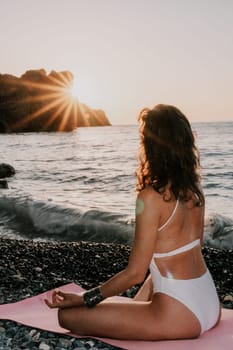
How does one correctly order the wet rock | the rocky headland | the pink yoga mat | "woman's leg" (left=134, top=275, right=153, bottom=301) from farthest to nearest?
the rocky headland → the wet rock → "woman's leg" (left=134, top=275, right=153, bottom=301) → the pink yoga mat

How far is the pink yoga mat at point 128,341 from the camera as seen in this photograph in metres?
4.38

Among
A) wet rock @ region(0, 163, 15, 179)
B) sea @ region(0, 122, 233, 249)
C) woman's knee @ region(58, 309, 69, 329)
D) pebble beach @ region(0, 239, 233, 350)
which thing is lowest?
wet rock @ region(0, 163, 15, 179)

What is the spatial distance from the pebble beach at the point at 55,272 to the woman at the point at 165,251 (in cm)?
54

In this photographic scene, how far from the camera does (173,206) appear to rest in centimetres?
412

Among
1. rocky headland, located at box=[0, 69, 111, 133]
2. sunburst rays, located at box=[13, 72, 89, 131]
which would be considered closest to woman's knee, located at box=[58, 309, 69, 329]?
rocky headland, located at box=[0, 69, 111, 133]

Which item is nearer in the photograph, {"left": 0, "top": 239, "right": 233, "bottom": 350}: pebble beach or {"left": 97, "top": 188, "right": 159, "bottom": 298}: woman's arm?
{"left": 97, "top": 188, "right": 159, "bottom": 298}: woman's arm

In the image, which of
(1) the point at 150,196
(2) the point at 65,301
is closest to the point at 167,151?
(1) the point at 150,196

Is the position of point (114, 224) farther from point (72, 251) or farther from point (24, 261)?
point (24, 261)

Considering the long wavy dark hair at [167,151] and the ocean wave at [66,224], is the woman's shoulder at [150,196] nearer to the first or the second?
the long wavy dark hair at [167,151]

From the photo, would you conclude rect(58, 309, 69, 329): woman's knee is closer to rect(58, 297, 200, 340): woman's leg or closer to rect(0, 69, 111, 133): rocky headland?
rect(58, 297, 200, 340): woman's leg

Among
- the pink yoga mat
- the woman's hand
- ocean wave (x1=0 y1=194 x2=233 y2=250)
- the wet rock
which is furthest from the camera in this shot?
the wet rock

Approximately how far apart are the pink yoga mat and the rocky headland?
12686 centimetres

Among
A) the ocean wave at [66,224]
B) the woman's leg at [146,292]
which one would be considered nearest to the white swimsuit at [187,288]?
the woman's leg at [146,292]

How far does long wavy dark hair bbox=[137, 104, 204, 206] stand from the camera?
407 centimetres
